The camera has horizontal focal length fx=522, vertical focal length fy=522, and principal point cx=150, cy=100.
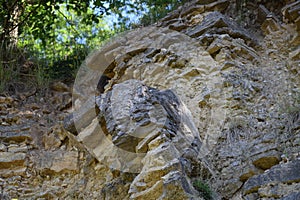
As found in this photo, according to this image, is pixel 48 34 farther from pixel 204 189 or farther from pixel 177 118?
pixel 204 189

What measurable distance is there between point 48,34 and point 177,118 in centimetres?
332

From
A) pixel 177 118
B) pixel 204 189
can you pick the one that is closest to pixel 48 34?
pixel 177 118

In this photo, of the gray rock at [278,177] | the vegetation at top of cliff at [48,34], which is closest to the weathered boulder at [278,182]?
the gray rock at [278,177]

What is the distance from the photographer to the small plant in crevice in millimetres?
3553

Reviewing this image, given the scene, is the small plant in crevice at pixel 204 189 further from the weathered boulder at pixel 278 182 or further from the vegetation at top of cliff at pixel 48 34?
the vegetation at top of cliff at pixel 48 34

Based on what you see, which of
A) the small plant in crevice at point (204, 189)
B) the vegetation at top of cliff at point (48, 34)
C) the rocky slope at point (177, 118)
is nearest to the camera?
the small plant in crevice at point (204, 189)

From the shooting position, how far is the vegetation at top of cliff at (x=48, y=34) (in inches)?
270

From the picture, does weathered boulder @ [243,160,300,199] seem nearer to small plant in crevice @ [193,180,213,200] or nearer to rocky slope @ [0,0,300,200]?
rocky slope @ [0,0,300,200]

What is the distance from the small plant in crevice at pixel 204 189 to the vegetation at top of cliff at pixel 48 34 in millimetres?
3588

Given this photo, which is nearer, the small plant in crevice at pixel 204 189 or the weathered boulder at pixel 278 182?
the weathered boulder at pixel 278 182

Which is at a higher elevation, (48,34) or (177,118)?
(48,34)

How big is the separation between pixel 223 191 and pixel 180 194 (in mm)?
579

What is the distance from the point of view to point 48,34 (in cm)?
692

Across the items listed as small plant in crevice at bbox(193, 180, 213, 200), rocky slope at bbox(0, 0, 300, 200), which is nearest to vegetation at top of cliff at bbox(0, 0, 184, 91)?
rocky slope at bbox(0, 0, 300, 200)
